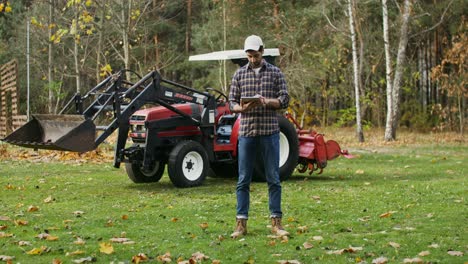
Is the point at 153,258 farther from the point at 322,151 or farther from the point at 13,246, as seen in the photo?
the point at 322,151

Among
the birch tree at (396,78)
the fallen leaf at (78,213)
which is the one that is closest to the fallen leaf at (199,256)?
the fallen leaf at (78,213)

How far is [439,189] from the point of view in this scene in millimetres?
12531

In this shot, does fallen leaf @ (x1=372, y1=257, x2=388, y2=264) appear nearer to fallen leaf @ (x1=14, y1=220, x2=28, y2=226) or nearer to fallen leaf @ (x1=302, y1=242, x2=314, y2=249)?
fallen leaf @ (x1=302, y1=242, x2=314, y2=249)

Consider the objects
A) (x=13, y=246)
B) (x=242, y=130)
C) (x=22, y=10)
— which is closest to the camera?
(x=13, y=246)

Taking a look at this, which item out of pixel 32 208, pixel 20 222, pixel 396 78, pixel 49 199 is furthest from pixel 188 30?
pixel 20 222

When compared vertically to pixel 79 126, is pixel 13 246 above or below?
below

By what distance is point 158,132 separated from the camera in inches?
524

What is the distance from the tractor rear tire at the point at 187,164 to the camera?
13.1 meters

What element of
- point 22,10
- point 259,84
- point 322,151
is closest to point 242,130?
point 259,84

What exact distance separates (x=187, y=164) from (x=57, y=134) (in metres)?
2.05

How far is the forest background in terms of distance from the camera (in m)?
28.5

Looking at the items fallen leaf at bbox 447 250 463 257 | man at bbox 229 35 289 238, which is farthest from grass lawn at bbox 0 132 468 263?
man at bbox 229 35 289 238

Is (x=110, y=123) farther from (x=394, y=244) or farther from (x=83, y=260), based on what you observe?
(x=394, y=244)

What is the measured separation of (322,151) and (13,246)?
753 centimetres
